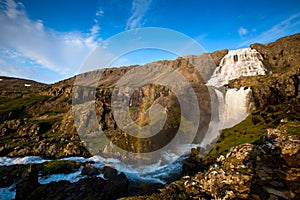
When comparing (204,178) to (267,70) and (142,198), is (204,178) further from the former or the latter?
(267,70)

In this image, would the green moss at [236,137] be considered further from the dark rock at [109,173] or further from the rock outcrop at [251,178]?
the rock outcrop at [251,178]

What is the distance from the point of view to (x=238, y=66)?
113250 mm

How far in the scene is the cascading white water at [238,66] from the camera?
108963 mm

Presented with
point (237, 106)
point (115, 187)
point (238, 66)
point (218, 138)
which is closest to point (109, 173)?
point (115, 187)

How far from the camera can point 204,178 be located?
37.3 feet

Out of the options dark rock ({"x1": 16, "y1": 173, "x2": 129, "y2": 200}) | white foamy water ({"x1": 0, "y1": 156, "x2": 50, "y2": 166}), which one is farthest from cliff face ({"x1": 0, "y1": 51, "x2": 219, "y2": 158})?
dark rock ({"x1": 16, "y1": 173, "x2": 129, "y2": 200})

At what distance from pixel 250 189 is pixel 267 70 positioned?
122 metres

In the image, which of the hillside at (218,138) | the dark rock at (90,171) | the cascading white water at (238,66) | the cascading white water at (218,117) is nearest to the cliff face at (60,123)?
the hillside at (218,138)

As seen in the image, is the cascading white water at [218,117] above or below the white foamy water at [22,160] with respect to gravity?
above

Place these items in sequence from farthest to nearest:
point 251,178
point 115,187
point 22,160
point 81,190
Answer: point 22,160, point 115,187, point 81,190, point 251,178

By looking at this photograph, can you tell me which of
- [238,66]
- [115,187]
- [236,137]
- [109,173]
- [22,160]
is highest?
[238,66]

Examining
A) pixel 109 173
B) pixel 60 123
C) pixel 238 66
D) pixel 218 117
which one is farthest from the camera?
pixel 238 66

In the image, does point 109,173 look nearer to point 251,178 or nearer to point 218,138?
point 218,138

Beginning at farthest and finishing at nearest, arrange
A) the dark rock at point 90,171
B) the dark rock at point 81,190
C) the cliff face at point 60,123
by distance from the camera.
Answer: the cliff face at point 60,123, the dark rock at point 90,171, the dark rock at point 81,190
